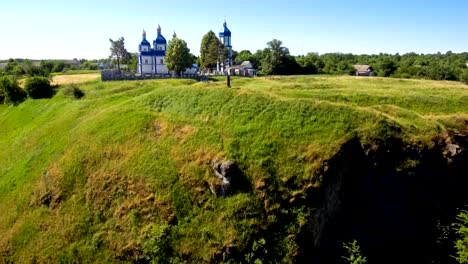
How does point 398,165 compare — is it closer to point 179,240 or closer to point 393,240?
point 393,240

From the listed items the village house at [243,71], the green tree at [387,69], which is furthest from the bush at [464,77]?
the village house at [243,71]

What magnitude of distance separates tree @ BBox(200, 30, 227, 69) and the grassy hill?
30.5 meters

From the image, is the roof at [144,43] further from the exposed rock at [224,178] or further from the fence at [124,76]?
the exposed rock at [224,178]

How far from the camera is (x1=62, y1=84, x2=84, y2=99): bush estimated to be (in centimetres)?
5550

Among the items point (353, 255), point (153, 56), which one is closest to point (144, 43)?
point (153, 56)

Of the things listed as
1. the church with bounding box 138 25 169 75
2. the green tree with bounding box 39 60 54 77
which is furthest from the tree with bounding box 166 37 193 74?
the green tree with bounding box 39 60 54 77

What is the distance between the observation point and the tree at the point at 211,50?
2857 inches

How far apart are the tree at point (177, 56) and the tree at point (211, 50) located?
6.29 metres

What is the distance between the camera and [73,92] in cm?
5594

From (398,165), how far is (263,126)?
11067 mm

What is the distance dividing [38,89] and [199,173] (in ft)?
131

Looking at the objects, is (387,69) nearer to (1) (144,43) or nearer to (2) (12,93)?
(1) (144,43)

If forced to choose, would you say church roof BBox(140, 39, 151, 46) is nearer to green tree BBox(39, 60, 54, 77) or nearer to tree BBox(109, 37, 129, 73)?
tree BBox(109, 37, 129, 73)

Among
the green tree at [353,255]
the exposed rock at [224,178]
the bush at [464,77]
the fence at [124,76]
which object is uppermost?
the fence at [124,76]
